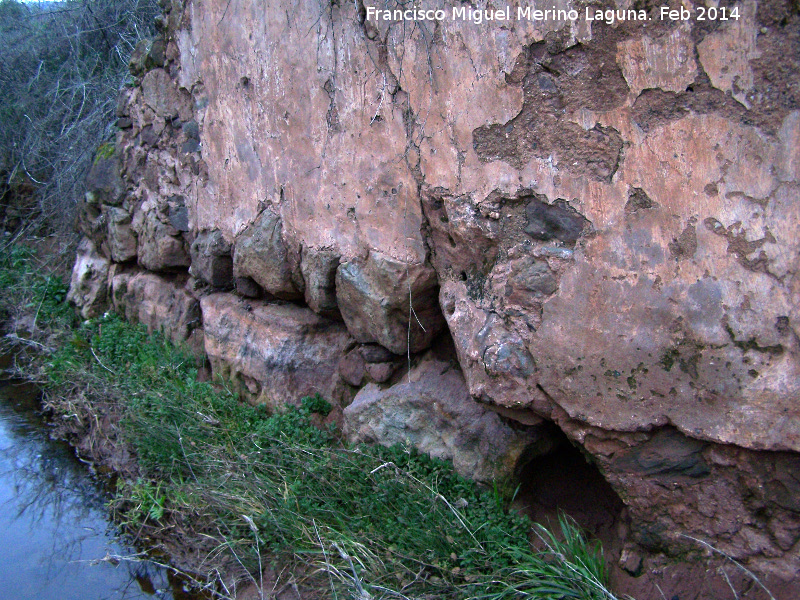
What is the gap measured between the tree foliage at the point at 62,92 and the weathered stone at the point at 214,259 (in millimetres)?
1841

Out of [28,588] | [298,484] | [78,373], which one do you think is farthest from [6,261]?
[298,484]

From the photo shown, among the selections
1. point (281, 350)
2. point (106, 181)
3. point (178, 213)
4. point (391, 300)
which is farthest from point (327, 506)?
point (106, 181)

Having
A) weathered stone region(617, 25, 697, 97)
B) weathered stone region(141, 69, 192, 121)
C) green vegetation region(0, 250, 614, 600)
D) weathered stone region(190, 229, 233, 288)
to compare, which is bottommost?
green vegetation region(0, 250, 614, 600)

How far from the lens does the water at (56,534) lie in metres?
2.83

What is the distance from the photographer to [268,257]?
11.6ft

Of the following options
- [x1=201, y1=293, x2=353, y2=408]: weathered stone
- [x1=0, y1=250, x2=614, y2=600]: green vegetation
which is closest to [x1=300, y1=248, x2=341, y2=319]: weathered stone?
[x1=201, y1=293, x2=353, y2=408]: weathered stone

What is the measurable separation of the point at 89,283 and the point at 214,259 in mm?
1891

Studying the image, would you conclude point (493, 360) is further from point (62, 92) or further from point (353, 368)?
point (62, 92)

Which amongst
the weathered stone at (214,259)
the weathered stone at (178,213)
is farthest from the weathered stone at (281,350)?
the weathered stone at (178,213)

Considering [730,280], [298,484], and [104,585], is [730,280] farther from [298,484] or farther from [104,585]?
[104,585]

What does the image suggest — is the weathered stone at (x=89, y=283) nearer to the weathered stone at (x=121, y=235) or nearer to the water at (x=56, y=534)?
the weathered stone at (x=121, y=235)

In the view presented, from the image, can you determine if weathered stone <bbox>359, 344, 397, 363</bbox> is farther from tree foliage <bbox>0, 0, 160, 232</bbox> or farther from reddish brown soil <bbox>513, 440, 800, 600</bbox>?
tree foliage <bbox>0, 0, 160, 232</bbox>

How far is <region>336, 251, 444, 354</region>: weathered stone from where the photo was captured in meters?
2.78

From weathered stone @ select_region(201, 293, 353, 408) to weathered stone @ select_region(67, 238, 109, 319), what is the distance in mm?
1838
